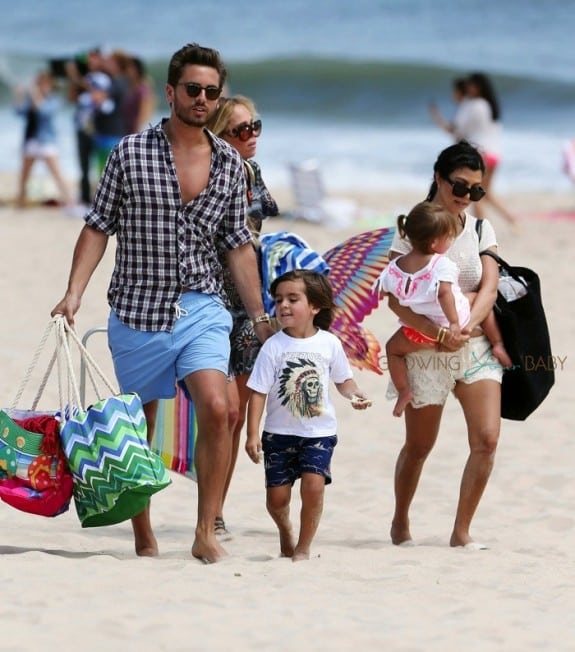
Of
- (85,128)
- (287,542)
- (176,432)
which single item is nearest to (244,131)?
(176,432)

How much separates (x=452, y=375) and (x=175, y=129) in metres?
1.29

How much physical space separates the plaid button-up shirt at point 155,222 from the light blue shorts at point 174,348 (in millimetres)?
37

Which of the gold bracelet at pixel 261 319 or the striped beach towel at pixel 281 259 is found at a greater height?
the striped beach towel at pixel 281 259

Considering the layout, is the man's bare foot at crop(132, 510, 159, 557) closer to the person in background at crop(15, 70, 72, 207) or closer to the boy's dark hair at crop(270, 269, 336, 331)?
the boy's dark hair at crop(270, 269, 336, 331)

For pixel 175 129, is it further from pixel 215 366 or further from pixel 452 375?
pixel 452 375

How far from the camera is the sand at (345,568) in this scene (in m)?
3.65

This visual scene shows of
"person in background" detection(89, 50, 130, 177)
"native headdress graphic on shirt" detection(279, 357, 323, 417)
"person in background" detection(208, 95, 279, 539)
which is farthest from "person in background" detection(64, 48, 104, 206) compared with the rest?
"native headdress graphic on shirt" detection(279, 357, 323, 417)

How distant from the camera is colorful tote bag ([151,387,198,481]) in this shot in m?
5.24

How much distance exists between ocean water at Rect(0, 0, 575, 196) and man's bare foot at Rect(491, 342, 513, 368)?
13.3 metres

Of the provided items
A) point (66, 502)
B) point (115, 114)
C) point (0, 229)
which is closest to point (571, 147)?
point (115, 114)

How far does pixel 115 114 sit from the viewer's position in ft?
45.9

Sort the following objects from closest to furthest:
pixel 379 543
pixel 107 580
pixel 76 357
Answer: pixel 107 580, pixel 379 543, pixel 76 357

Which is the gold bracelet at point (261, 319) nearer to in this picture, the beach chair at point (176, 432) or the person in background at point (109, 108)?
the beach chair at point (176, 432)

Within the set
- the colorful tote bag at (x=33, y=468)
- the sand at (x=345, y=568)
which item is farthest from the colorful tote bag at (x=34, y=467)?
the sand at (x=345, y=568)
